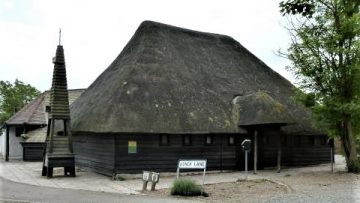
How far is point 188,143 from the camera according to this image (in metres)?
24.5

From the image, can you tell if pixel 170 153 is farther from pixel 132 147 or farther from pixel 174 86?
pixel 174 86

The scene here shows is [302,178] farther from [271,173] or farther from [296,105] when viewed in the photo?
[296,105]

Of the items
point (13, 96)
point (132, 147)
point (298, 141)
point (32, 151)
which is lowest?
point (32, 151)

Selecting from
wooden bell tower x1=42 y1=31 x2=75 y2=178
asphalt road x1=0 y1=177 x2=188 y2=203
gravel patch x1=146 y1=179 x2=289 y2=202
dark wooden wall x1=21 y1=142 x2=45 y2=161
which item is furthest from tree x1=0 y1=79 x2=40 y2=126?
gravel patch x1=146 y1=179 x2=289 y2=202

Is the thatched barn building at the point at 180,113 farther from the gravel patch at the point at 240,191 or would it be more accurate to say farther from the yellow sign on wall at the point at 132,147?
the gravel patch at the point at 240,191

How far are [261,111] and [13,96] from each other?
146ft

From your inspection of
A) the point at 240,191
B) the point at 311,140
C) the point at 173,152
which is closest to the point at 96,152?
the point at 173,152

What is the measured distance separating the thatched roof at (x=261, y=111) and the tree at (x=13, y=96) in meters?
Answer: 41.3

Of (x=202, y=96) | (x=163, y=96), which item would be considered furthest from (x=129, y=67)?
(x=202, y=96)

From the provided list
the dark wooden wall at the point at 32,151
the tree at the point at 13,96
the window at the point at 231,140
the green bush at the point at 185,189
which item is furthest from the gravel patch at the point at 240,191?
the tree at the point at 13,96

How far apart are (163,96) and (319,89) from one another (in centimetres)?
781

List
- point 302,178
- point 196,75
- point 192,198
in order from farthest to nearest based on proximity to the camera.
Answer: point 196,75, point 302,178, point 192,198

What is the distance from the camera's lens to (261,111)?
24812mm

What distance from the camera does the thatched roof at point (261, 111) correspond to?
24.0 metres
